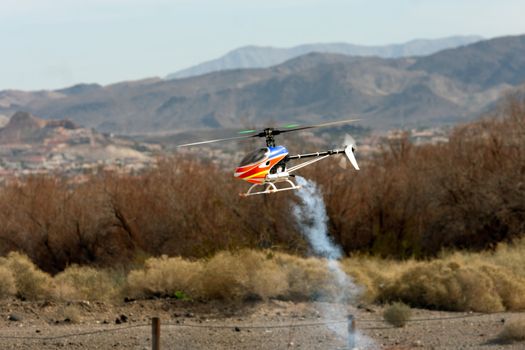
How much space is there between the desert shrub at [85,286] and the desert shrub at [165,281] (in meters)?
0.66

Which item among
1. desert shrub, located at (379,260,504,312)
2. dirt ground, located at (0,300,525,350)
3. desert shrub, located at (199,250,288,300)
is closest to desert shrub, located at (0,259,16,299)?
dirt ground, located at (0,300,525,350)

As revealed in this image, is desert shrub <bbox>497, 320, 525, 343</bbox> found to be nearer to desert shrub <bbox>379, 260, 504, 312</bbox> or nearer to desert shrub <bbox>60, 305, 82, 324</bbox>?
desert shrub <bbox>379, 260, 504, 312</bbox>

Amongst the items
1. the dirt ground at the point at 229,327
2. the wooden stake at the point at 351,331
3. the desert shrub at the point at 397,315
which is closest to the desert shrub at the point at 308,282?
the dirt ground at the point at 229,327

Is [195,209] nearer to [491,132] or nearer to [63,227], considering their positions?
[63,227]

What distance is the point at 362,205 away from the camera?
32.8 metres

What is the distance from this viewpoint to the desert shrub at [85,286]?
2312 centimetres

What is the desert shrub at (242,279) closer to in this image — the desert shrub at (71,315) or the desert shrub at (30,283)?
the desert shrub at (71,315)

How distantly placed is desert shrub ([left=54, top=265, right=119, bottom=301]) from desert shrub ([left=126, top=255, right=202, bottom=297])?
0.66 metres

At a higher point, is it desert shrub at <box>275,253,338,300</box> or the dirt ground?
desert shrub at <box>275,253,338,300</box>

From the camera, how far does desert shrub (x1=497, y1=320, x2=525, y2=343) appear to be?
18.0m

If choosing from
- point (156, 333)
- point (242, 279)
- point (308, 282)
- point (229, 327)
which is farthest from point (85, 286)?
point (156, 333)

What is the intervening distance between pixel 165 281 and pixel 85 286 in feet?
8.80

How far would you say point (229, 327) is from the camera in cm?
1959

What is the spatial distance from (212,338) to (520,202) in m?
16.2
